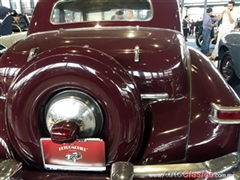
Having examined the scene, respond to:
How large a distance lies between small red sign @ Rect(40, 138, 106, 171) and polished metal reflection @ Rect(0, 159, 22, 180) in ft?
0.50

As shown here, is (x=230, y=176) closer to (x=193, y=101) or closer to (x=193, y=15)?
(x=193, y=101)

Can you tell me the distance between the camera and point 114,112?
1244 mm

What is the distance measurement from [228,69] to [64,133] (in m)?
3.99

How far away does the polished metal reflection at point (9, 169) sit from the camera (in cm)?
120

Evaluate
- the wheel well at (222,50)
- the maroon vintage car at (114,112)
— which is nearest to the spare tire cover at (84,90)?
the maroon vintage car at (114,112)

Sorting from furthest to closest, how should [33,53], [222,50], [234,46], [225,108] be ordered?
[222,50] < [234,46] < [33,53] < [225,108]

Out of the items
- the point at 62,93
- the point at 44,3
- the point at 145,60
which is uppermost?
the point at 44,3

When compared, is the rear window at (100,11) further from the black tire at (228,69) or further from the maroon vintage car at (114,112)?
the black tire at (228,69)

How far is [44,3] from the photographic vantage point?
8.13 feet

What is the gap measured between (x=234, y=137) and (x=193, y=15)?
70.1ft

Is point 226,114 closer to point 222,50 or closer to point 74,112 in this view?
point 74,112

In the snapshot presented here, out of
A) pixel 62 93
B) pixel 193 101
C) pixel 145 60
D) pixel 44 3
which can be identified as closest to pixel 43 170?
pixel 62 93

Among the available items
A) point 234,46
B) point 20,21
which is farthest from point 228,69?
point 20,21

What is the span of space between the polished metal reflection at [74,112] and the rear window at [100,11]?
1333 mm
